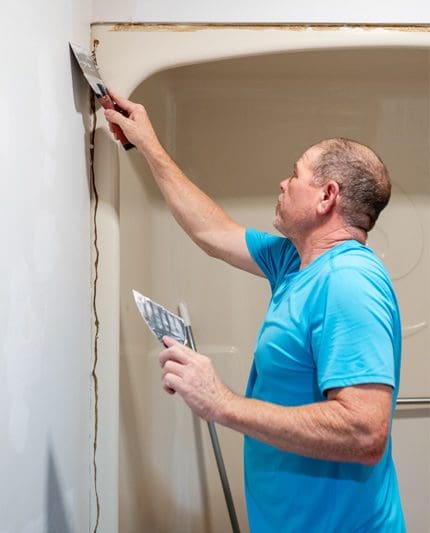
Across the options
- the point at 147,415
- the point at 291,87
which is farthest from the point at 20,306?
the point at 291,87

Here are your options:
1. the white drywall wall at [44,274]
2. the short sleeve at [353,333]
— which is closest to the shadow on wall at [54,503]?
the white drywall wall at [44,274]

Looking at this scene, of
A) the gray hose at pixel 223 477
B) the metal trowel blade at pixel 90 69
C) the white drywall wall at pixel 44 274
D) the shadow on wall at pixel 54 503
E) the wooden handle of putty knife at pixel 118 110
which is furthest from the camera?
the gray hose at pixel 223 477

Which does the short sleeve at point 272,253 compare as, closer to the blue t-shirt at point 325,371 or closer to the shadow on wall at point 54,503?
the blue t-shirt at point 325,371

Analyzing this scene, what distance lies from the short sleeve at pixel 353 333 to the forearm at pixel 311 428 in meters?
0.05

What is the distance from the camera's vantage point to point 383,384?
100 centimetres

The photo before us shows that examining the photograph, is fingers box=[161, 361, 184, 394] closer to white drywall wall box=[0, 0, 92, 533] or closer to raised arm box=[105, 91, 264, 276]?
white drywall wall box=[0, 0, 92, 533]

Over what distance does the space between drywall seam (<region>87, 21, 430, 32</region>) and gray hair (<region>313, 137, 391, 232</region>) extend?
0.39 meters

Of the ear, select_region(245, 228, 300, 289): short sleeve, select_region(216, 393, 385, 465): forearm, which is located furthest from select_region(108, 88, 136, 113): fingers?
select_region(216, 393, 385, 465): forearm

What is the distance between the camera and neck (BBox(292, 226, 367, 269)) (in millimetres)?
1204

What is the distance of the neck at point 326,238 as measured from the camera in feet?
3.95

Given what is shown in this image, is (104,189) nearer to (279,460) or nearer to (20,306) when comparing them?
(20,306)

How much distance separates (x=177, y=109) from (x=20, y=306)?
43.2 inches

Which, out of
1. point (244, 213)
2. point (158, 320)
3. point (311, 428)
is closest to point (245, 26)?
point (244, 213)

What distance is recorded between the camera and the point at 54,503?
1.20 m
